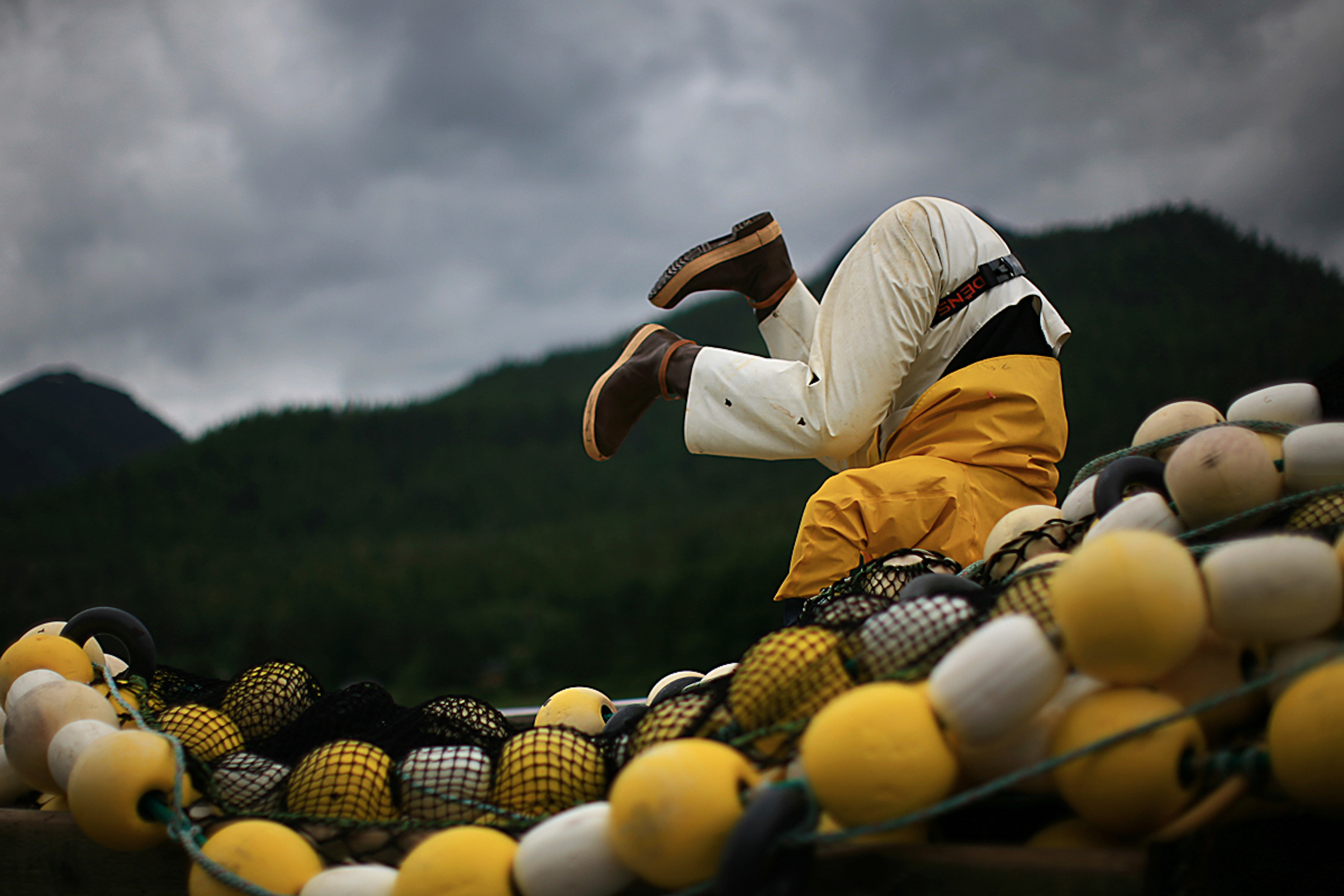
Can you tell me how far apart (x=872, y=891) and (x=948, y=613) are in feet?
0.92

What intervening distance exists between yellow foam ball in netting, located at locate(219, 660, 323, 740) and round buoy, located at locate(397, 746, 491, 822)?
0.36 m

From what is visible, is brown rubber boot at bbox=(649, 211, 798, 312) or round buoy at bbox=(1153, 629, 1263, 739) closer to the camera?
round buoy at bbox=(1153, 629, 1263, 739)

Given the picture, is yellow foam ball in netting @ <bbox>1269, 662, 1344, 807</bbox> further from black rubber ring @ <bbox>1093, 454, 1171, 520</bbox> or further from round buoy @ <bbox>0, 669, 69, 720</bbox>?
round buoy @ <bbox>0, 669, 69, 720</bbox>

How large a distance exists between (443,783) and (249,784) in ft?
0.82

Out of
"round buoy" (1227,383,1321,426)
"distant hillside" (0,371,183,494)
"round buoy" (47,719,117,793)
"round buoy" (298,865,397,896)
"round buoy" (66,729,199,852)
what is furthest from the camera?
"distant hillside" (0,371,183,494)

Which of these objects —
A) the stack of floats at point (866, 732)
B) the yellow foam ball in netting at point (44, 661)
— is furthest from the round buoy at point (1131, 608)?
the yellow foam ball in netting at point (44, 661)

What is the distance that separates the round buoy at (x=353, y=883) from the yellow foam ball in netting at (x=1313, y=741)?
29.9 inches

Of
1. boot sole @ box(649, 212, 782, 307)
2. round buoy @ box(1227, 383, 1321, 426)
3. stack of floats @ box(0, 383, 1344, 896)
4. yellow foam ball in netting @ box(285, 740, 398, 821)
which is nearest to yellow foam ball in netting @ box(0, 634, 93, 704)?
stack of floats @ box(0, 383, 1344, 896)

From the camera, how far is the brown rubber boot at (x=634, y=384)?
1829 millimetres

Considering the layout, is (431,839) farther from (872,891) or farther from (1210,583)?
(1210,583)

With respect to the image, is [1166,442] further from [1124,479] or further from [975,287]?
[975,287]

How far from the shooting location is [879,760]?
727 mm

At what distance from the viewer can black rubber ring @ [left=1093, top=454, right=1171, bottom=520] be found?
1.22 m

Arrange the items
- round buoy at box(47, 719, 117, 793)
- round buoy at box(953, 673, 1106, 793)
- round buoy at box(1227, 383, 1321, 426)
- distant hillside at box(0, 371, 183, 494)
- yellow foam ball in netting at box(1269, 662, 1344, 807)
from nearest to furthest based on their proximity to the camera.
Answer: yellow foam ball in netting at box(1269, 662, 1344, 807) < round buoy at box(953, 673, 1106, 793) < round buoy at box(47, 719, 117, 793) < round buoy at box(1227, 383, 1321, 426) < distant hillside at box(0, 371, 183, 494)
